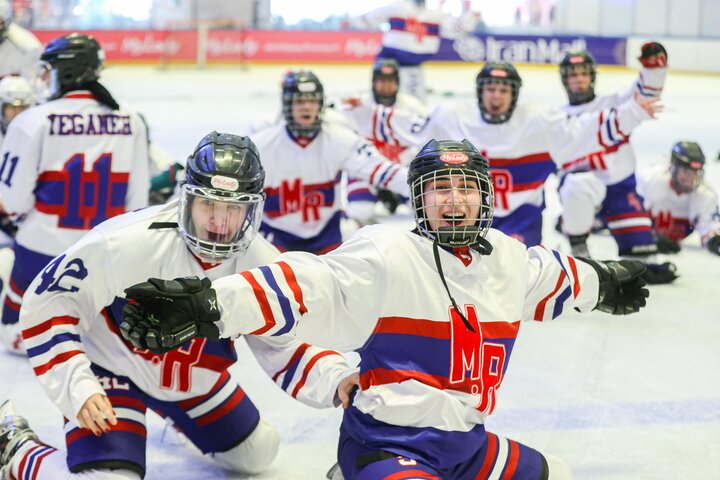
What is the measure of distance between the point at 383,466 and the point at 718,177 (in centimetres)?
743

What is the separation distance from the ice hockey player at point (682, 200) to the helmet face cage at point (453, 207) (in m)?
4.30

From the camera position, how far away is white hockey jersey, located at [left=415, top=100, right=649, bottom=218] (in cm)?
506

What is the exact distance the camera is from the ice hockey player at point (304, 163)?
196 inches

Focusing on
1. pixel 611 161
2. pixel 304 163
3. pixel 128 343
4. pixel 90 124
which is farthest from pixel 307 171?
pixel 128 343

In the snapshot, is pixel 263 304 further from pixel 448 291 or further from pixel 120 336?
pixel 120 336

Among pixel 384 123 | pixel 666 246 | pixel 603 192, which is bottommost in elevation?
pixel 666 246

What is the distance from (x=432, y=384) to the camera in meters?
2.35

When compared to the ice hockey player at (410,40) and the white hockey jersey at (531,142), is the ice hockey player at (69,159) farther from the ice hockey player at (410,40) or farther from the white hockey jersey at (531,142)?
the ice hockey player at (410,40)

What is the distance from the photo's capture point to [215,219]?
8.61 feet

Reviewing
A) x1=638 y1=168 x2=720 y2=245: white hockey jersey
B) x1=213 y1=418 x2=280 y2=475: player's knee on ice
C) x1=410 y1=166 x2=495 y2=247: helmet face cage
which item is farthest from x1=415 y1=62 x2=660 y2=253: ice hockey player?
x1=410 y1=166 x2=495 y2=247: helmet face cage

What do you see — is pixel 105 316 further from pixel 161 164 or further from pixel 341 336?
pixel 161 164

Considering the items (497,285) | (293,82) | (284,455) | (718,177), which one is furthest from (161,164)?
(718,177)

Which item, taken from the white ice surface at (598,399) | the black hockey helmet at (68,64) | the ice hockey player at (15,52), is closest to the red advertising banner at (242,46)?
the ice hockey player at (15,52)

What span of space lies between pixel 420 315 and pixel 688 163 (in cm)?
447
